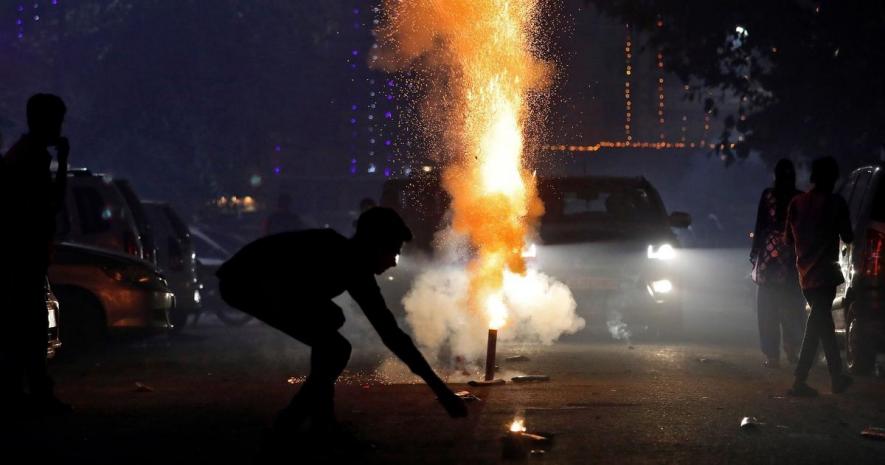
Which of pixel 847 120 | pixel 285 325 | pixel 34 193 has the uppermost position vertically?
pixel 847 120

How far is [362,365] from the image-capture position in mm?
13117

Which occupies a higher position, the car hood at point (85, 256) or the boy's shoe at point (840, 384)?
the car hood at point (85, 256)

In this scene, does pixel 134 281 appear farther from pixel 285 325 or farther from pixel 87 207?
pixel 285 325

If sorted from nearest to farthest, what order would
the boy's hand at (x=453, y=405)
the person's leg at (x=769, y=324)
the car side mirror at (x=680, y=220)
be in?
the boy's hand at (x=453, y=405)
the person's leg at (x=769, y=324)
the car side mirror at (x=680, y=220)

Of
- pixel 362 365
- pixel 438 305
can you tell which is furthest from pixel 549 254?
pixel 362 365

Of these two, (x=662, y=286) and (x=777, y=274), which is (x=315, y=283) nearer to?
(x=777, y=274)

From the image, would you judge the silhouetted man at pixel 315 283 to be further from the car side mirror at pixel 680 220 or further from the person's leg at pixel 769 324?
the car side mirror at pixel 680 220

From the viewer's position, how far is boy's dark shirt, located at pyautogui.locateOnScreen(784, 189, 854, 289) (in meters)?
10.7

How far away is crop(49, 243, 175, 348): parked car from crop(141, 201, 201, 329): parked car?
12.4 feet

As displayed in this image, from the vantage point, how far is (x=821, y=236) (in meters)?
10.8

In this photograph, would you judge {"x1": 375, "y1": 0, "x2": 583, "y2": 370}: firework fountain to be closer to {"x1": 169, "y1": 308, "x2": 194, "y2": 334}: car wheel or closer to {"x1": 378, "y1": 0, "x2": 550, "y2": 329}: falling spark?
{"x1": 378, "y1": 0, "x2": 550, "y2": 329}: falling spark

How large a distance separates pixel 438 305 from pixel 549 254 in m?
1.43

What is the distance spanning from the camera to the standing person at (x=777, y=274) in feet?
42.3

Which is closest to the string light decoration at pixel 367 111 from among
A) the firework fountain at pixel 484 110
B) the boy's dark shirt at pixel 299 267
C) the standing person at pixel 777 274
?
the firework fountain at pixel 484 110
